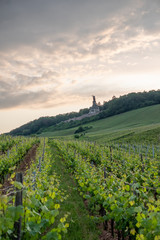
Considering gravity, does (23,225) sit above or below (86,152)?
above

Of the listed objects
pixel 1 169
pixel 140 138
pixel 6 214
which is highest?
pixel 6 214

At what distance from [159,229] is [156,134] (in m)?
25.7

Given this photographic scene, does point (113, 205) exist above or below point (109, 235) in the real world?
above

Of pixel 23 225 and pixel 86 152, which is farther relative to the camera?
pixel 86 152

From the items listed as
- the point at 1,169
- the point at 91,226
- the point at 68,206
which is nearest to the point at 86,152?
the point at 1,169

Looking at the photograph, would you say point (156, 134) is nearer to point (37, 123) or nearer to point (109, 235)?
point (109, 235)

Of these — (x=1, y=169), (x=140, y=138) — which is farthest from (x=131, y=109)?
(x=1, y=169)

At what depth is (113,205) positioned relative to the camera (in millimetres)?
4105

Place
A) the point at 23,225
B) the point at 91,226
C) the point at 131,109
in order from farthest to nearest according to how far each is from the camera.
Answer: the point at 131,109 → the point at 91,226 → the point at 23,225

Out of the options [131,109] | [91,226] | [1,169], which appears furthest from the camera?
Answer: [131,109]

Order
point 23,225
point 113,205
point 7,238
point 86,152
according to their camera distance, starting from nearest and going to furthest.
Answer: point 7,238, point 23,225, point 113,205, point 86,152

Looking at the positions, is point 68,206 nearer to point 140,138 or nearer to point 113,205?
point 113,205

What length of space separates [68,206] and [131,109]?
72.3m

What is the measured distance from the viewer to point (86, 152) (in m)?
16.4
